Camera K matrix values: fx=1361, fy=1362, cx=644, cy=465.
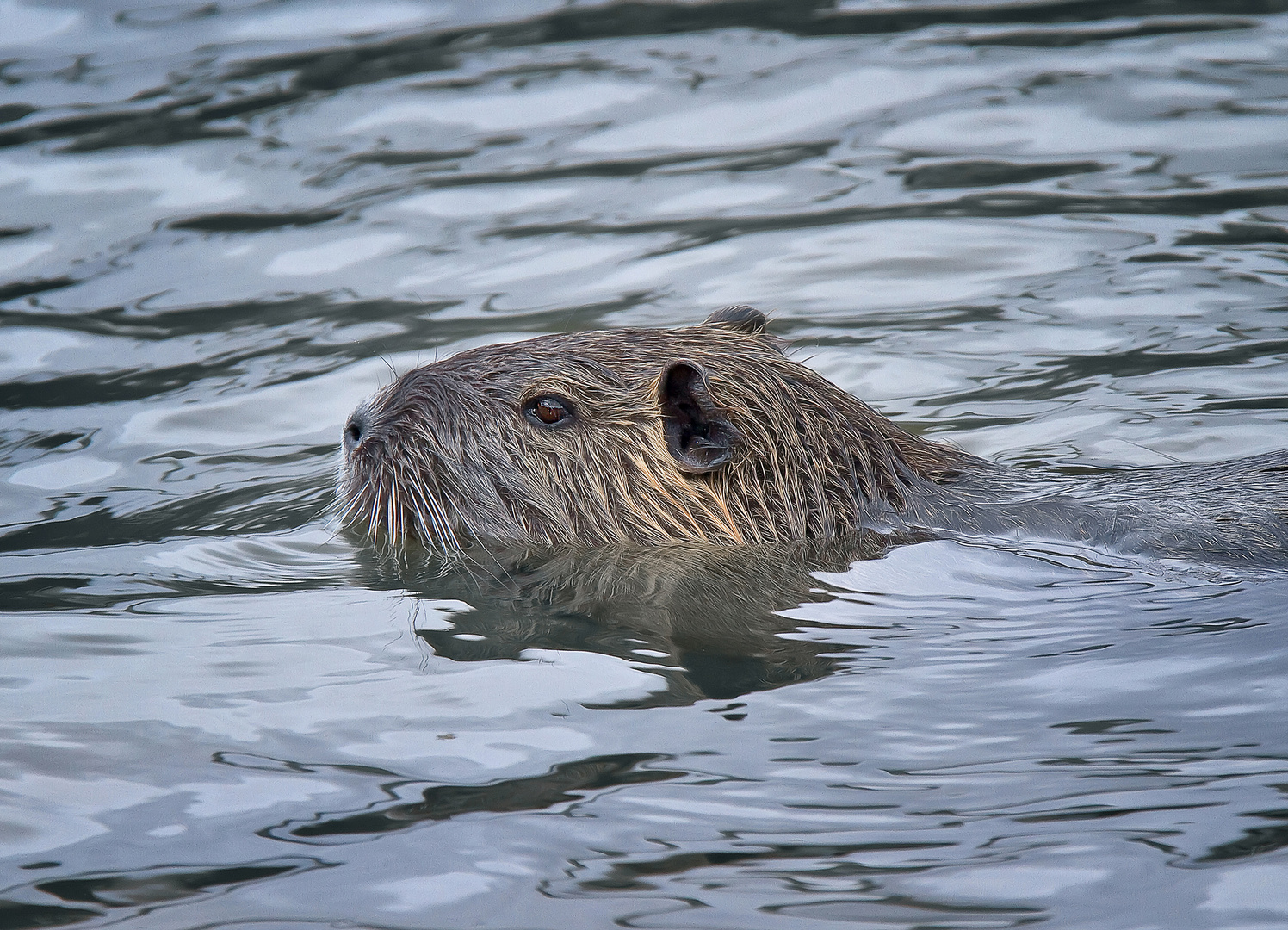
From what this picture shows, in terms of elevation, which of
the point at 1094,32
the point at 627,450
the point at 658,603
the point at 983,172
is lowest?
the point at 658,603

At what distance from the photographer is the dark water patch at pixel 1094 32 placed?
10.3 m

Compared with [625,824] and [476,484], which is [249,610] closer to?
[476,484]

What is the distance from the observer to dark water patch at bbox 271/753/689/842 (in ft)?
10.1

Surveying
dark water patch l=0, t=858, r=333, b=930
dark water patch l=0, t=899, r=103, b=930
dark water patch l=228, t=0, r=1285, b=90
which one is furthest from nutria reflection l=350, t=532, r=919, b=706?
dark water patch l=228, t=0, r=1285, b=90

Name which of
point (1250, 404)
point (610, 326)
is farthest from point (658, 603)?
point (1250, 404)

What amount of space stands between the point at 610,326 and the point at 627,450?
2.55m

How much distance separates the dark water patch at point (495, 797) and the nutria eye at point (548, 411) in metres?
1.88

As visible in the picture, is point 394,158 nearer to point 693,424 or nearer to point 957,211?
point 957,211

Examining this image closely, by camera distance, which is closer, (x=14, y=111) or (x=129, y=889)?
(x=129, y=889)

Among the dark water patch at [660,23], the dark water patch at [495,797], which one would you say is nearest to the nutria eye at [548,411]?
the dark water patch at [495,797]

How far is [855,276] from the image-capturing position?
25.8 feet

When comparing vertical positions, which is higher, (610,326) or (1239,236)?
(1239,236)

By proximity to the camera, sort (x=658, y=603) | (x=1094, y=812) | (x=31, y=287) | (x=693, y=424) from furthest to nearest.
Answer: (x=31, y=287), (x=693, y=424), (x=658, y=603), (x=1094, y=812)

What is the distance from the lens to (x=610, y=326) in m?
7.34
